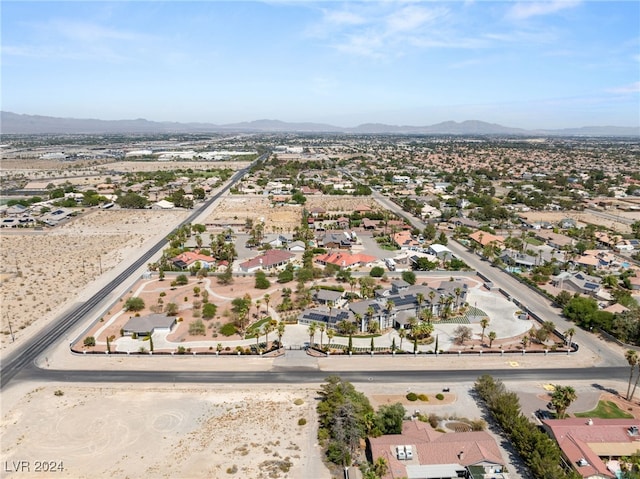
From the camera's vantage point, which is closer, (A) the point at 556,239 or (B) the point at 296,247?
(B) the point at 296,247

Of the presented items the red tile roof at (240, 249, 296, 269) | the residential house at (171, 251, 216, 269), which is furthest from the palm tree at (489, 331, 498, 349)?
the residential house at (171, 251, 216, 269)

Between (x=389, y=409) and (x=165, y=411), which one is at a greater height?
(x=389, y=409)

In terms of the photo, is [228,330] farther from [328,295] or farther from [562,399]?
[562,399]

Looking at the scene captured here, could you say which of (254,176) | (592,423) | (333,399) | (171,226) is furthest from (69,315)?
(254,176)

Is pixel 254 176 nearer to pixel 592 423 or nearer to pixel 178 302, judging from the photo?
pixel 178 302

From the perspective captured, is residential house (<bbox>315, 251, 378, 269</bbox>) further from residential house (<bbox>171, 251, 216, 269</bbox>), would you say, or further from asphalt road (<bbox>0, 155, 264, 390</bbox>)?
asphalt road (<bbox>0, 155, 264, 390</bbox>)

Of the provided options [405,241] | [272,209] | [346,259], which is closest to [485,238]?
[405,241]
